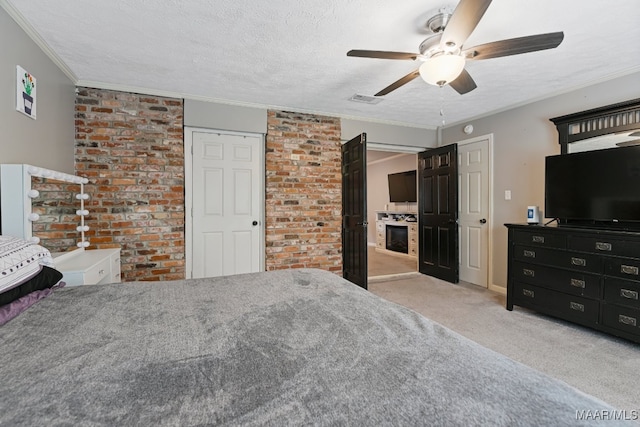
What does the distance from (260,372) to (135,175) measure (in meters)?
3.19

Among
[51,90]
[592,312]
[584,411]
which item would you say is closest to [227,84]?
[51,90]

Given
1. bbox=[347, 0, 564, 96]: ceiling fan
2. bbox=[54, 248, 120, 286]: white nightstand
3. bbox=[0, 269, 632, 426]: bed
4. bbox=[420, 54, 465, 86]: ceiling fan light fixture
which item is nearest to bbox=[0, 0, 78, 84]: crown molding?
bbox=[54, 248, 120, 286]: white nightstand

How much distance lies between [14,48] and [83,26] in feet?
1.45

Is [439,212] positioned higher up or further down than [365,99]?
further down

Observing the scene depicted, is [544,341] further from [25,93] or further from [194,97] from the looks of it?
[25,93]

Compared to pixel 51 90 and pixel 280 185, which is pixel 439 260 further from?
pixel 51 90

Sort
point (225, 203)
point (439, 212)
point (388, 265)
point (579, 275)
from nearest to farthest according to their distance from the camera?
point (579, 275)
point (225, 203)
point (439, 212)
point (388, 265)

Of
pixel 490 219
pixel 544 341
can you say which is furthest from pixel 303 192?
pixel 544 341

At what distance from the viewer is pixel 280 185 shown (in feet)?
12.6

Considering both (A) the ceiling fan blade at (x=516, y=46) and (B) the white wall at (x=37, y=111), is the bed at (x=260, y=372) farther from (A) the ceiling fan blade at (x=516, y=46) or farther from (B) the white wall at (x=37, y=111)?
(A) the ceiling fan blade at (x=516, y=46)

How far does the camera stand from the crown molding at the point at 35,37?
186 cm

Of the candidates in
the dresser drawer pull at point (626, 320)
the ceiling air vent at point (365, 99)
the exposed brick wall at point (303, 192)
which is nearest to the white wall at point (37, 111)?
the exposed brick wall at point (303, 192)

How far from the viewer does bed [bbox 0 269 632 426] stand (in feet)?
1.97

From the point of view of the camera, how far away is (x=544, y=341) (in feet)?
8.09
